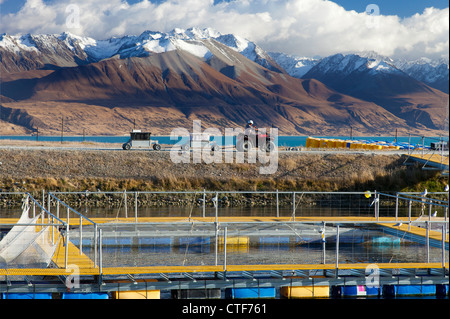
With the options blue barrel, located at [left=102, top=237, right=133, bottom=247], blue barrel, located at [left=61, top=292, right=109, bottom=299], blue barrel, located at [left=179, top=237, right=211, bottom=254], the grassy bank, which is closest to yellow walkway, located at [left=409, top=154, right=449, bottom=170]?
the grassy bank

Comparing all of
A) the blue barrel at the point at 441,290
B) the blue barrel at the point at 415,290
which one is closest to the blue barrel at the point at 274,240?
the blue barrel at the point at 415,290

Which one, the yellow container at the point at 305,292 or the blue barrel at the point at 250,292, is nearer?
the blue barrel at the point at 250,292

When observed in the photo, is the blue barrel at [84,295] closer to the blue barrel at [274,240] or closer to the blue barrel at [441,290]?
the blue barrel at [274,240]

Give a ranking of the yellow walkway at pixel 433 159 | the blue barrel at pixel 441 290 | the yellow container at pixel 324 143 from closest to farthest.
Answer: the blue barrel at pixel 441 290 < the yellow walkway at pixel 433 159 < the yellow container at pixel 324 143

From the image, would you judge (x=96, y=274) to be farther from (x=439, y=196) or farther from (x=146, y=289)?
(x=439, y=196)

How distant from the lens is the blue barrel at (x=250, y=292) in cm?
1418

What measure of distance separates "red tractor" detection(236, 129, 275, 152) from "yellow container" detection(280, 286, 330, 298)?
102ft

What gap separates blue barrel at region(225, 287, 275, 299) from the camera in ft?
46.5

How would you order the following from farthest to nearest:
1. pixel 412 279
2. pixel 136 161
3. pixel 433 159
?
pixel 136 161 → pixel 433 159 → pixel 412 279

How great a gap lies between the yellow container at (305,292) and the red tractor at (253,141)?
1219 inches

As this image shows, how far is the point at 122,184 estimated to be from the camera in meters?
40.9

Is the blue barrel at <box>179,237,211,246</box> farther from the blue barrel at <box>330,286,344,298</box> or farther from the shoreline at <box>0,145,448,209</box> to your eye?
the shoreline at <box>0,145,448,209</box>

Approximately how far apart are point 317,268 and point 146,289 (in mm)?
4255
